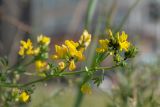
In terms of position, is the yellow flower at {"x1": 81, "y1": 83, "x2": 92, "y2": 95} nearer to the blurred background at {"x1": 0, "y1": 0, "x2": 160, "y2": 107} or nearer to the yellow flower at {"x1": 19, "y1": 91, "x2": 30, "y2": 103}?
the yellow flower at {"x1": 19, "y1": 91, "x2": 30, "y2": 103}

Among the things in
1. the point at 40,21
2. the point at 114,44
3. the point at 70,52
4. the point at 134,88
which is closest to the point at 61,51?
the point at 70,52

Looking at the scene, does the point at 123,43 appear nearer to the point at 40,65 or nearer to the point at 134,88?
the point at 40,65

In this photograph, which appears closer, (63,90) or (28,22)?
(63,90)

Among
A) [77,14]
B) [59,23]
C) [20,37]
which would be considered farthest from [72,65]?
[59,23]

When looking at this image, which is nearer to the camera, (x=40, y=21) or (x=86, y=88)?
(x=86, y=88)

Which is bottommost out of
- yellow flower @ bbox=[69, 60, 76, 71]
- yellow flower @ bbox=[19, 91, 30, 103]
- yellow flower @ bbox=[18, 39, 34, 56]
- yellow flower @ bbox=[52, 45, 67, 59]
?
yellow flower @ bbox=[19, 91, 30, 103]

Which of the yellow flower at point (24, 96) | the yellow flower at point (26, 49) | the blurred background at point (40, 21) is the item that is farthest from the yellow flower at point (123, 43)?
the blurred background at point (40, 21)

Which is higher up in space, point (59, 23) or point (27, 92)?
point (59, 23)

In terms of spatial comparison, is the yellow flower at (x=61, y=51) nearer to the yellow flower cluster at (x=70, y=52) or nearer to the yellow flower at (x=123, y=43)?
the yellow flower cluster at (x=70, y=52)

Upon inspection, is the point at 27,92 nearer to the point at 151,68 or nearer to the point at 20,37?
the point at 151,68

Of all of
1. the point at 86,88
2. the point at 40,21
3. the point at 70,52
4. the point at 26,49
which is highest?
the point at 40,21

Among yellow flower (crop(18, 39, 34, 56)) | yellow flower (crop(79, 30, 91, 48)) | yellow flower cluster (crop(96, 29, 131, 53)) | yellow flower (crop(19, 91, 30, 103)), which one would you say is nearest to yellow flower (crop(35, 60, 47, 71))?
yellow flower (crop(18, 39, 34, 56))
